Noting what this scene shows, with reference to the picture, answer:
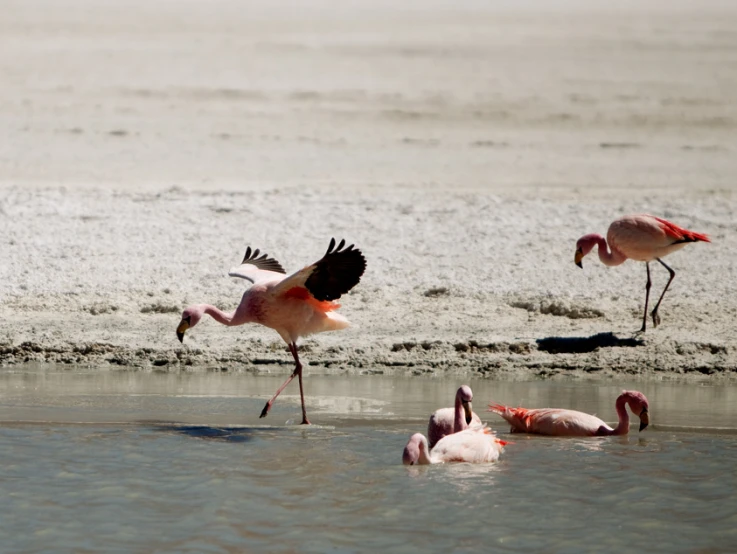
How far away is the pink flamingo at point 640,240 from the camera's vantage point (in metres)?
10.6

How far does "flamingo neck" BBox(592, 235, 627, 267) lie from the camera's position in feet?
35.3

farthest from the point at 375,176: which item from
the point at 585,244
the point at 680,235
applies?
the point at 680,235

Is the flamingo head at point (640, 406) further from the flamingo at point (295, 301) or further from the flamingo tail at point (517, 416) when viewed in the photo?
the flamingo at point (295, 301)

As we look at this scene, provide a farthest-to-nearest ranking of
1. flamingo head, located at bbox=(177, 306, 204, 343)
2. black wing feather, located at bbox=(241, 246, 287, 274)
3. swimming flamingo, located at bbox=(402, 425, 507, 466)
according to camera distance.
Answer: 1. black wing feather, located at bbox=(241, 246, 287, 274)
2. flamingo head, located at bbox=(177, 306, 204, 343)
3. swimming flamingo, located at bbox=(402, 425, 507, 466)

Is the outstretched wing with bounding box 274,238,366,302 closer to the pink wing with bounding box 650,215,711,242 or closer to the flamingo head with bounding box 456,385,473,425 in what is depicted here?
the flamingo head with bounding box 456,385,473,425

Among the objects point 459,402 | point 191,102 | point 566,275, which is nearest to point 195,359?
point 459,402

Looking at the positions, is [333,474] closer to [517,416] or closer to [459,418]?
[459,418]

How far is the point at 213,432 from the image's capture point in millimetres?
7684

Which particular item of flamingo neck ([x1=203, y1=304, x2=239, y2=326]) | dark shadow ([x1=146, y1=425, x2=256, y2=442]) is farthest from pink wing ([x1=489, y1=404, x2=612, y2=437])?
flamingo neck ([x1=203, y1=304, x2=239, y2=326])

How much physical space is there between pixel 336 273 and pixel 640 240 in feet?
12.9

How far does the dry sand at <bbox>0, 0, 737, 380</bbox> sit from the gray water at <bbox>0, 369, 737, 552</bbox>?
3.14 feet

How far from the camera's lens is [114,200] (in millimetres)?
13227

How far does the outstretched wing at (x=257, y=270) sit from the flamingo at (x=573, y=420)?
203 centimetres

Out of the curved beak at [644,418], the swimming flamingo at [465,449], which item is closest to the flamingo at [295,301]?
the swimming flamingo at [465,449]
